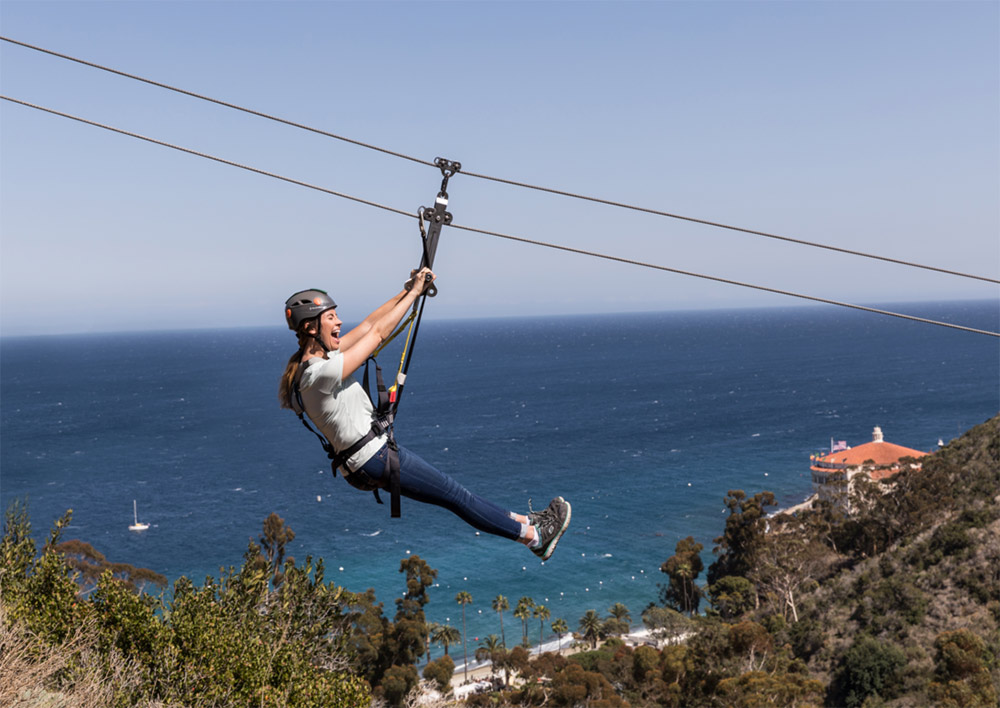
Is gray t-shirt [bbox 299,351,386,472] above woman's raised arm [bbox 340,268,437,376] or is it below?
below

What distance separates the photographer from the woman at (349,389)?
16.4ft

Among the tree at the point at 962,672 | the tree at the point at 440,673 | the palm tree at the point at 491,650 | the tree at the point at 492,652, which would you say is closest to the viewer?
the tree at the point at 962,672

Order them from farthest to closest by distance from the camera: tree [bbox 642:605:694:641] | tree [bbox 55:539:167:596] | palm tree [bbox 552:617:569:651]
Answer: palm tree [bbox 552:617:569:651], tree [bbox 642:605:694:641], tree [bbox 55:539:167:596]

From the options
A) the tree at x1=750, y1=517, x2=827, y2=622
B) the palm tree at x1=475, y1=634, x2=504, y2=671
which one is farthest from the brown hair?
the tree at x1=750, y1=517, x2=827, y2=622

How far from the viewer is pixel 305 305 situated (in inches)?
199

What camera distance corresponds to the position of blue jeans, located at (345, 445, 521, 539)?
537cm

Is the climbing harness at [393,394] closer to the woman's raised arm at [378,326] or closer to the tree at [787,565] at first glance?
the woman's raised arm at [378,326]

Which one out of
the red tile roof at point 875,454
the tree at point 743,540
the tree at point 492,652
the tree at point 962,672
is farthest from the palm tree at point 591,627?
the red tile roof at point 875,454

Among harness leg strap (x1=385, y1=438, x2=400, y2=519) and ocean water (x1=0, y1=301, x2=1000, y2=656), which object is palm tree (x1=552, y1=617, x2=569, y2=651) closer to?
ocean water (x1=0, y1=301, x2=1000, y2=656)

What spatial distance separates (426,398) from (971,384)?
10615 centimetres

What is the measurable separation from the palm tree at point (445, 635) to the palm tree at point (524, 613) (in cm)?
450

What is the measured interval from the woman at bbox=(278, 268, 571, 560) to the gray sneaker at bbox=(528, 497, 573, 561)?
87 cm

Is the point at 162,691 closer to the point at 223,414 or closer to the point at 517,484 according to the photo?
the point at 517,484

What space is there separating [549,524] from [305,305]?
2.96 metres
